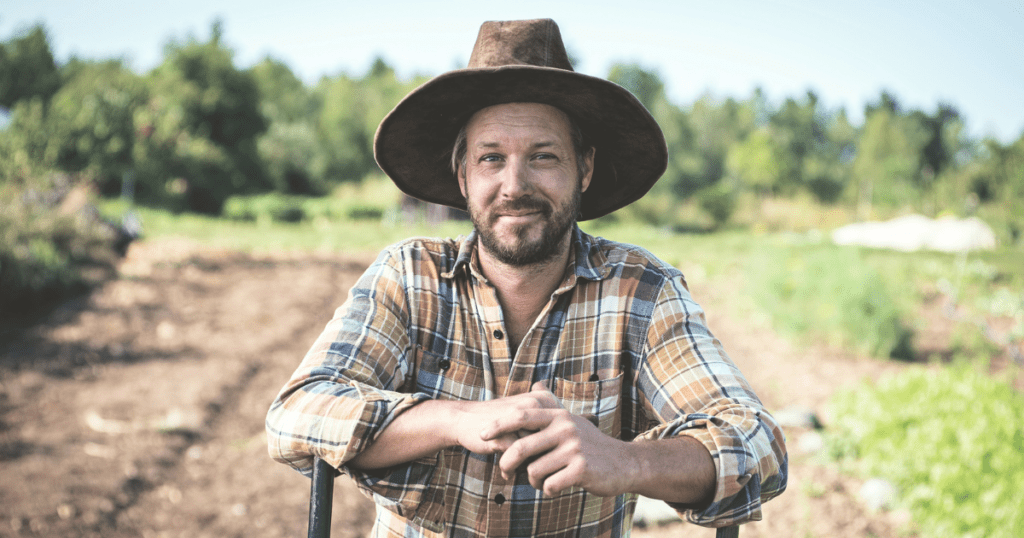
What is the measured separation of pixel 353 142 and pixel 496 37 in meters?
42.0

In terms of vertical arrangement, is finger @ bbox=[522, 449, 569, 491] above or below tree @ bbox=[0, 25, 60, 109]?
below

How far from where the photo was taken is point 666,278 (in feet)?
5.96

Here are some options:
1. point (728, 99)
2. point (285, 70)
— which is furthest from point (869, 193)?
point (285, 70)

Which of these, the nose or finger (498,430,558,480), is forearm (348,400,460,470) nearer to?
finger (498,430,558,480)

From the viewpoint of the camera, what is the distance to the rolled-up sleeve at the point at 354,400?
4.48ft

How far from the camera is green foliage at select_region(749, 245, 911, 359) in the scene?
7.49 m

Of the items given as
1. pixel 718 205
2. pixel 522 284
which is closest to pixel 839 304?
pixel 522 284

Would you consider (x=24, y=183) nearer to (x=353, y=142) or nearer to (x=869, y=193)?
(x=353, y=142)

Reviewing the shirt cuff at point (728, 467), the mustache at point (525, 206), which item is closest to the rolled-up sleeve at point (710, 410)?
the shirt cuff at point (728, 467)

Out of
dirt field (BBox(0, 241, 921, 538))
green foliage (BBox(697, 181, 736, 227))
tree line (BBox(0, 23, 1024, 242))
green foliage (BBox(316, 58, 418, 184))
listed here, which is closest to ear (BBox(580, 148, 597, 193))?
dirt field (BBox(0, 241, 921, 538))

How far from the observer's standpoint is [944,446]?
4.16m

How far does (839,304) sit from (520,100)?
7077 mm

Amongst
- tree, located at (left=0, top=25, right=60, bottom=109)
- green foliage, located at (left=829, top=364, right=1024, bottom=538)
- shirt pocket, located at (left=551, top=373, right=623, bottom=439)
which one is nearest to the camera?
shirt pocket, located at (left=551, top=373, right=623, bottom=439)

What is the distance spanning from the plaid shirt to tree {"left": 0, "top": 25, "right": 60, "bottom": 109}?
108 ft
